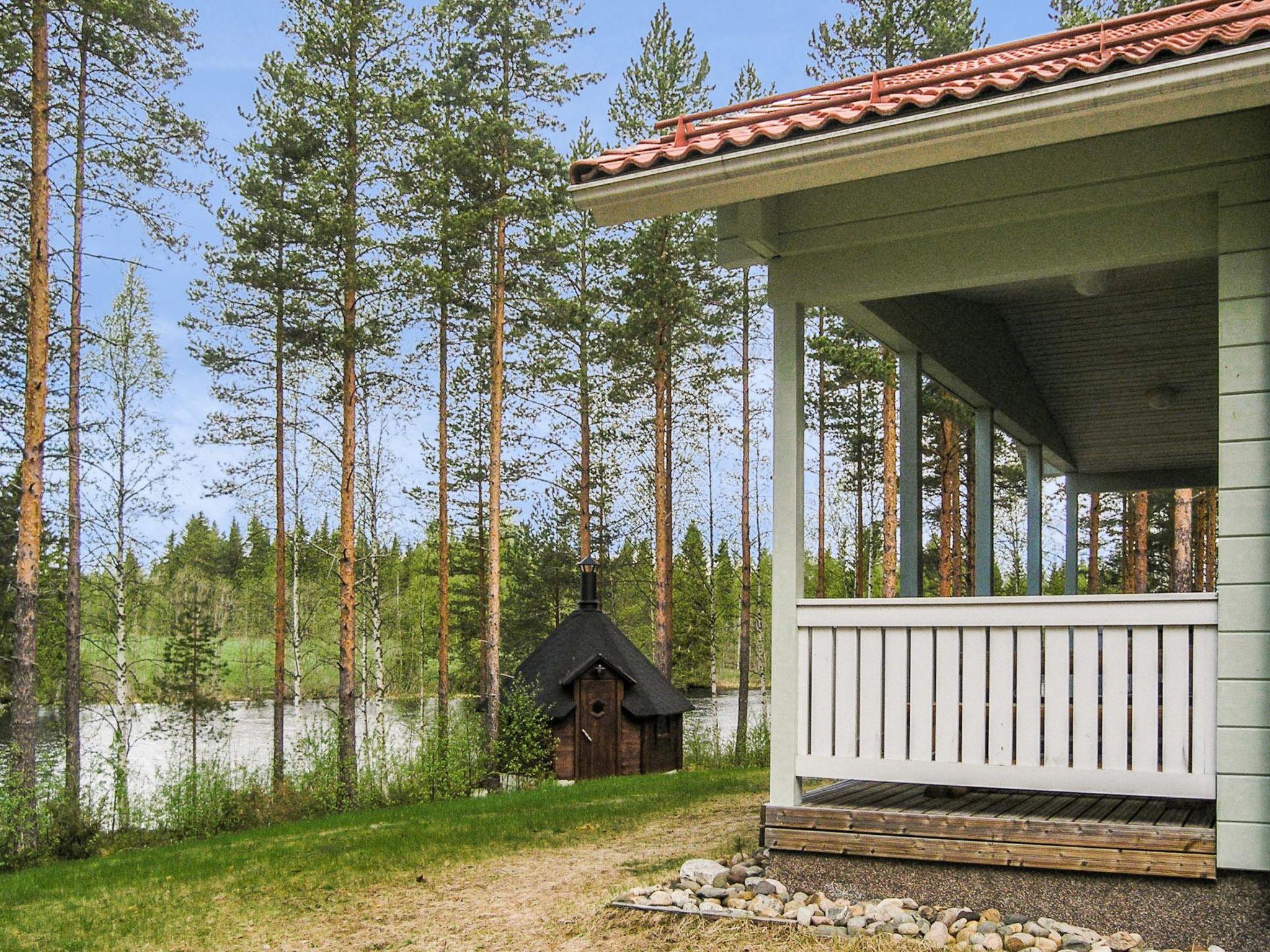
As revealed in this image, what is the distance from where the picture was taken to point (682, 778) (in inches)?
456

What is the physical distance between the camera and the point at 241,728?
2588 centimetres

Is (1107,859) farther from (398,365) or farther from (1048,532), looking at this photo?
(1048,532)

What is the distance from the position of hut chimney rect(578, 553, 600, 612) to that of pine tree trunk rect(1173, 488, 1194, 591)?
7.29 meters

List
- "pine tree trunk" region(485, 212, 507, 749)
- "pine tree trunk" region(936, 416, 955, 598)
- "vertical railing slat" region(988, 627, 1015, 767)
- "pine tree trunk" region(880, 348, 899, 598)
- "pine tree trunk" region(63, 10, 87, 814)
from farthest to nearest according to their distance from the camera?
1. "pine tree trunk" region(936, 416, 955, 598)
2. "pine tree trunk" region(880, 348, 899, 598)
3. "pine tree trunk" region(485, 212, 507, 749)
4. "pine tree trunk" region(63, 10, 87, 814)
5. "vertical railing slat" region(988, 627, 1015, 767)

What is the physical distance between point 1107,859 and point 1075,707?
56 cm

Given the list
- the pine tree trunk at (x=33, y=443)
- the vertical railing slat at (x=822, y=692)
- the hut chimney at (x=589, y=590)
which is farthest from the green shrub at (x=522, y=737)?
the vertical railing slat at (x=822, y=692)

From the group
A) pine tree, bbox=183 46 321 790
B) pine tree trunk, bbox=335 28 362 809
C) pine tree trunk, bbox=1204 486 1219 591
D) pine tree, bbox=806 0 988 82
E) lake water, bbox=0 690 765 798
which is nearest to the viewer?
pine tree trunk, bbox=335 28 362 809

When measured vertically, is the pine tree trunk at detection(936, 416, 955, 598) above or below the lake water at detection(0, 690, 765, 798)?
above

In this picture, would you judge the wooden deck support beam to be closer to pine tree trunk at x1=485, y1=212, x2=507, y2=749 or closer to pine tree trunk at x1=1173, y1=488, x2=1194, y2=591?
pine tree trunk at x1=1173, y1=488, x2=1194, y2=591

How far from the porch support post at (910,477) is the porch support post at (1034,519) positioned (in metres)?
2.15

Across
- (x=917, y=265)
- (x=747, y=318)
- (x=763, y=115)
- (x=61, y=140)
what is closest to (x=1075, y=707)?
(x=917, y=265)

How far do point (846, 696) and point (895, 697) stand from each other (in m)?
0.21

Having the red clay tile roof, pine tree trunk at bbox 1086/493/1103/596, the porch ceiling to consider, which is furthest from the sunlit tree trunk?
the red clay tile roof

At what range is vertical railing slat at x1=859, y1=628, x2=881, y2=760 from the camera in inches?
182
